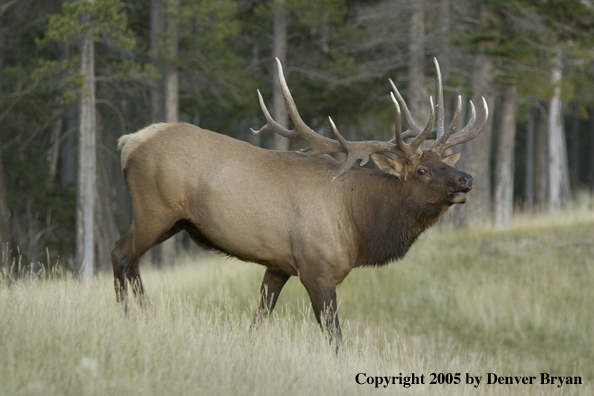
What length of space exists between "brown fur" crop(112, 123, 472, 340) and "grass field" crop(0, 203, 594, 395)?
512 mm

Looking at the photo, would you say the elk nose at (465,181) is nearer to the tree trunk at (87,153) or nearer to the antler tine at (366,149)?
the antler tine at (366,149)

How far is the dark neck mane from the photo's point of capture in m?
6.36

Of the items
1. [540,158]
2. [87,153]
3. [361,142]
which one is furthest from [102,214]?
[540,158]

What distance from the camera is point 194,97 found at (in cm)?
1588

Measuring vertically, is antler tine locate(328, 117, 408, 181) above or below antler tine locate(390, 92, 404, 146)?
below

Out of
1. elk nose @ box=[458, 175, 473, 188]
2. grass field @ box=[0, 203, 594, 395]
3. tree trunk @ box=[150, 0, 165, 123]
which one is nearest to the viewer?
grass field @ box=[0, 203, 594, 395]

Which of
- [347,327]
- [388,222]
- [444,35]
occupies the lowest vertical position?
[347,327]

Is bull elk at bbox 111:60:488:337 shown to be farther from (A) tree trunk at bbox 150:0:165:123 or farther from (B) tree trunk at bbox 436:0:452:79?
(B) tree trunk at bbox 436:0:452:79

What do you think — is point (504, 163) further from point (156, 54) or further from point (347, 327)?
point (156, 54)

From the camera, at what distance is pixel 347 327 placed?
8.62 metres

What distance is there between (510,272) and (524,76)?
4432 millimetres

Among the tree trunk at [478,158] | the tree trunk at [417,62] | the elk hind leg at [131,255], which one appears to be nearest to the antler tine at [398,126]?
the elk hind leg at [131,255]

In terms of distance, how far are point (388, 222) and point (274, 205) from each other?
1.05 meters

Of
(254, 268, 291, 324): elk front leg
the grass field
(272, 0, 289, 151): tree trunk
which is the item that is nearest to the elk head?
(254, 268, 291, 324): elk front leg
